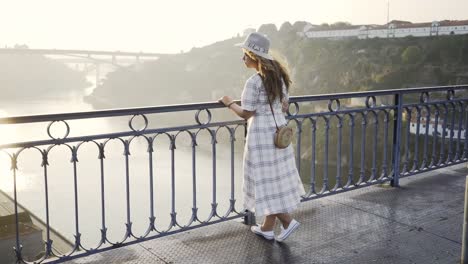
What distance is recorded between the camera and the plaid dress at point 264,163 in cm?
291

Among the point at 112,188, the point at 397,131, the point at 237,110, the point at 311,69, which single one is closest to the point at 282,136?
the point at 237,110

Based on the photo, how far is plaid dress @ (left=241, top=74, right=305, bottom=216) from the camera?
2906mm

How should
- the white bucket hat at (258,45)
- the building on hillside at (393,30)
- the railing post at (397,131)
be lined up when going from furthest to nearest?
the building on hillside at (393,30) < the railing post at (397,131) < the white bucket hat at (258,45)

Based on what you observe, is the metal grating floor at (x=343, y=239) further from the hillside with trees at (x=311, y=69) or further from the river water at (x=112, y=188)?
the hillside with trees at (x=311, y=69)

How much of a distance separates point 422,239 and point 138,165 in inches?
1819

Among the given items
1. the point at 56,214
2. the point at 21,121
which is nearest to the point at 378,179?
the point at 21,121

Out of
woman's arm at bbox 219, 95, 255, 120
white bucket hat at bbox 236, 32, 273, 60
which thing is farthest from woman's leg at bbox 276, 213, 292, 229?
white bucket hat at bbox 236, 32, 273, 60

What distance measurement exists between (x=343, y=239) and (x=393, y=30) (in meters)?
85.7

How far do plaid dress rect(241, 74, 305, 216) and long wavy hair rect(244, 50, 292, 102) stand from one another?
1.6 inches

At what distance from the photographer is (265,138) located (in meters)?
3.00

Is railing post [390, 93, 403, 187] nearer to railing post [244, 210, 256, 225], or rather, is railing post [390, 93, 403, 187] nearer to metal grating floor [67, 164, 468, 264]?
metal grating floor [67, 164, 468, 264]

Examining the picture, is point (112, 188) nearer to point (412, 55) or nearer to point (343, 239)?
point (343, 239)

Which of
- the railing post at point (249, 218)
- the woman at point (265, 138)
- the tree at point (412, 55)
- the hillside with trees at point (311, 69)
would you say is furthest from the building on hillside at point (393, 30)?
the woman at point (265, 138)

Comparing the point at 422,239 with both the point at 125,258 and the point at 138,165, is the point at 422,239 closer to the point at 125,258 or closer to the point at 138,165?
the point at 125,258
